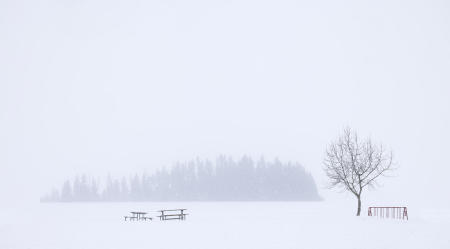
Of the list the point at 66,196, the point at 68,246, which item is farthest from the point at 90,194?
the point at 68,246

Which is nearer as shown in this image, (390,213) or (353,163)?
(353,163)

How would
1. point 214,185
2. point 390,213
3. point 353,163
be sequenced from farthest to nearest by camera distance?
point 214,185 → point 390,213 → point 353,163

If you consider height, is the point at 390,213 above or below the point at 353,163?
below

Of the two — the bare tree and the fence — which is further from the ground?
the bare tree

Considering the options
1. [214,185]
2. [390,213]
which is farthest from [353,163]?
[214,185]

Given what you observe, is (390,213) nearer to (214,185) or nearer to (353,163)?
(353,163)

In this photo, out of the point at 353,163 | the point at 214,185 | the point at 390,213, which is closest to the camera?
the point at 353,163

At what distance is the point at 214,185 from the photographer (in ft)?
406

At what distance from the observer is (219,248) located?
2000cm

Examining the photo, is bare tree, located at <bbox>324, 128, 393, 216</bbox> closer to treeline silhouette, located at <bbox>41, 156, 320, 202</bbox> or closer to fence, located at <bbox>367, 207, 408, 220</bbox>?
fence, located at <bbox>367, 207, 408, 220</bbox>

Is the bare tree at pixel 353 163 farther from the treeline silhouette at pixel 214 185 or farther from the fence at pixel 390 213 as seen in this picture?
the treeline silhouette at pixel 214 185

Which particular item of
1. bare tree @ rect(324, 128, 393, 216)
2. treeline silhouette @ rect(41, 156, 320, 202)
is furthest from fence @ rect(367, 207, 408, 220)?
treeline silhouette @ rect(41, 156, 320, 202)

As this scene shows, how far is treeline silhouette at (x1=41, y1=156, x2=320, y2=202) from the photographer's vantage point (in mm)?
114625

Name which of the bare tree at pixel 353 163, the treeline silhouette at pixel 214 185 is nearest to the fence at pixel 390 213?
the bare tree at pixel 353 163
